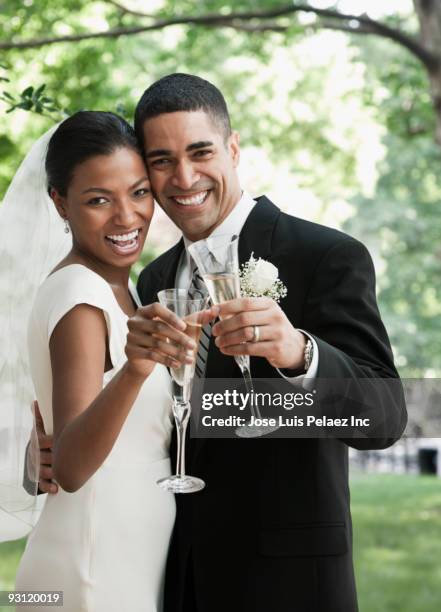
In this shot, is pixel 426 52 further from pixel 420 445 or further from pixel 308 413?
pixel 420 445

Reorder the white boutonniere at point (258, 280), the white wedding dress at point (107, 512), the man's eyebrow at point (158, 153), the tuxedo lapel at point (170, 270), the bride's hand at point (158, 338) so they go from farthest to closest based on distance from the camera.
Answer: the tuxedo lapel at point (170, 270) < the man's eyebrow at point (158, 153) < the white wedding dress at point (107, 512) < the white boutonniere at point (258, 280) < the bride's hand at point (158, 338)

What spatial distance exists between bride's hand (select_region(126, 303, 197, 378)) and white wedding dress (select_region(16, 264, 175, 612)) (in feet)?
1.84

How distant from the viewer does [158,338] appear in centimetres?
262

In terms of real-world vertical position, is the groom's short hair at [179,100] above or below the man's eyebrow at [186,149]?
above

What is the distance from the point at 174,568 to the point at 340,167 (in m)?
15.2

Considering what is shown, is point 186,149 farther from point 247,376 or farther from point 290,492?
point 290,492

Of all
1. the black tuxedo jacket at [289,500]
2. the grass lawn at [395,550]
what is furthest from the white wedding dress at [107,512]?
the grass lawn at [395,550]

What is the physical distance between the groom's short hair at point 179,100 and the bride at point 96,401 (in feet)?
0.61

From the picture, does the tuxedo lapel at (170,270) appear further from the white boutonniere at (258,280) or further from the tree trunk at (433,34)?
the tree trunk at (433,34)

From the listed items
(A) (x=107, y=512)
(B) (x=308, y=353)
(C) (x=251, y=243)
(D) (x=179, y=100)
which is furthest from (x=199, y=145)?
(A) (x=107, y=512)

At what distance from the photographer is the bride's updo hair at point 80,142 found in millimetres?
3441

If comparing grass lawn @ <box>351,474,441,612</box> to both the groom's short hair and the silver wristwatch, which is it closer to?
the groom's short hair

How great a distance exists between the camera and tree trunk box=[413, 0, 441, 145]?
31.5ft

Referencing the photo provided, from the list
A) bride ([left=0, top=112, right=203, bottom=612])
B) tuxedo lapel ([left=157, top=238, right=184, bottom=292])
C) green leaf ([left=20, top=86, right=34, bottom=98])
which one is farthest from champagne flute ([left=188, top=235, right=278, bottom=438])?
green leaf ([left=20, top=86, right=34, bottom=98])
